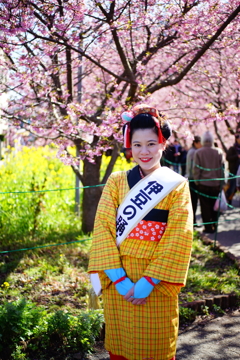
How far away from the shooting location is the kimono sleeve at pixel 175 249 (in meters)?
1.99

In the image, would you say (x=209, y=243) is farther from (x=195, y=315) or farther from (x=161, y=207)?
(x=161, y=207)

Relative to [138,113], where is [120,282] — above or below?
below


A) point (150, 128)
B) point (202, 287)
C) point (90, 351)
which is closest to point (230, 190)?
point (202, 287)

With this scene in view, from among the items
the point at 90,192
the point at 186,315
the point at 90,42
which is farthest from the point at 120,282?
the point at 90,192

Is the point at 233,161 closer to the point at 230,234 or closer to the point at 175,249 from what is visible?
the point at 230,234

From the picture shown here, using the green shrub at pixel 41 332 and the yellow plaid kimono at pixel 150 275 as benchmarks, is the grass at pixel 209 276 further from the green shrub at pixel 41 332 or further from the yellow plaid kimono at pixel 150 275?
the yellow plaid kimono at pixel 150 275

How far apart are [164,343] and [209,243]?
3.93 metres

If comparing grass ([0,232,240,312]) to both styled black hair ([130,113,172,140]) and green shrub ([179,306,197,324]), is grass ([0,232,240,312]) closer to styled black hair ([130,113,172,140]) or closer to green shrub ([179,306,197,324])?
green shrub ([179,306,197,324])

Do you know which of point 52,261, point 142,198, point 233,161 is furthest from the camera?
point 233,161

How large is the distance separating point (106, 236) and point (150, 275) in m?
0.34

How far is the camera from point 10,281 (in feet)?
13.3

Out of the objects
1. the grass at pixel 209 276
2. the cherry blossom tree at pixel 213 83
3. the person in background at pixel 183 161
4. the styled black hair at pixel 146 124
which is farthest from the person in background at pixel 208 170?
the person in background at pixel 183 161

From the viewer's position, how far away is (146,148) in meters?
2.14

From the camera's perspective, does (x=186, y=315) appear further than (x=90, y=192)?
No
